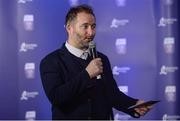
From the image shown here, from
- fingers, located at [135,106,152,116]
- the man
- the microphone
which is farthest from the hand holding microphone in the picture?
fingers, located at [135,106,152,116]

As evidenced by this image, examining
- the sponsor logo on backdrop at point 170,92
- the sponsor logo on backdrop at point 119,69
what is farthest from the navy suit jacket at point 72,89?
the sponsor logo on backdrop at point 170,92

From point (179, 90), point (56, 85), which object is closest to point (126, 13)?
point (179, 90)

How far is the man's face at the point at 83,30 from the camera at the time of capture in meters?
1.98

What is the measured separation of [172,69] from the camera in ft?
11.9

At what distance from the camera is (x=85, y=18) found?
2006mm

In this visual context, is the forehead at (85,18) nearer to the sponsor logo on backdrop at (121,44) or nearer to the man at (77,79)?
the man at (77,79)

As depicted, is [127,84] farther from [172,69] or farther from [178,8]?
[178,8]

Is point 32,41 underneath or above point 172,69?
above

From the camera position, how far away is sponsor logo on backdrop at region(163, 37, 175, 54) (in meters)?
3.61

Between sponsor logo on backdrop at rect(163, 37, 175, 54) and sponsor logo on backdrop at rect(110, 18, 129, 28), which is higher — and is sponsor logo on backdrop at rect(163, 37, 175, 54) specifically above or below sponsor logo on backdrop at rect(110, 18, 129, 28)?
below

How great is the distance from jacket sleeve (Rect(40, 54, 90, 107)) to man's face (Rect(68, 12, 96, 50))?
0.52ft

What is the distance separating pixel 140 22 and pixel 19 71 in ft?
4.00

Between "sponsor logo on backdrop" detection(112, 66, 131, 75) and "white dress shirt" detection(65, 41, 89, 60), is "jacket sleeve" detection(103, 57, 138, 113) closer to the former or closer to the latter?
"white dress shirt" detection(65, 41, 89, 60)

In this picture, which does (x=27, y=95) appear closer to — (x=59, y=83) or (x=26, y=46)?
(x=26, y=46)
